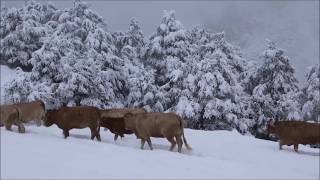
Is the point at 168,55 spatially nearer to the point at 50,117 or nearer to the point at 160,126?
the point at 50,117

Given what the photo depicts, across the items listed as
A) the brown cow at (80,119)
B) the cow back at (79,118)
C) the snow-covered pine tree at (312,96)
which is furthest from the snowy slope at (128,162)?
the snow-covered pine tree at (312,96)

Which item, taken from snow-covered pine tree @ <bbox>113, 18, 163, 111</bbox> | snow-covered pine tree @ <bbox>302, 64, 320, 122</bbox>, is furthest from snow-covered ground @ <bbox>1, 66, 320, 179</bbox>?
snow-covered pine tree @ <bbox>302, 64, 320, 122</bbox>

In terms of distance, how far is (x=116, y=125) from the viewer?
17.8m

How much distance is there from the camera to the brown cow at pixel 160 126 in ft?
52.1

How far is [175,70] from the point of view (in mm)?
39344

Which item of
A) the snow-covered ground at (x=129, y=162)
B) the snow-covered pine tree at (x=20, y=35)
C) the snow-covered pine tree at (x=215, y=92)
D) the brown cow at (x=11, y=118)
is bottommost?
the snow-covered ground at (x=129, y=162)

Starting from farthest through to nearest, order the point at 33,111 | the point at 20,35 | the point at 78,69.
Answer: the point at 20,35, the point at 78,69, the point at 33,111

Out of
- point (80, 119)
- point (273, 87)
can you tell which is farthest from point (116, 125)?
point (273, 87)

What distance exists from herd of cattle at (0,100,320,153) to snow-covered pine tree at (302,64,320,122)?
24.1m

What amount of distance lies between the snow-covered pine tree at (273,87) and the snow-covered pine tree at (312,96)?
0.89 m

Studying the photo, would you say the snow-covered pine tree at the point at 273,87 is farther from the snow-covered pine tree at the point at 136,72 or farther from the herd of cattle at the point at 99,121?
the herd of cattle at the point at 99,121

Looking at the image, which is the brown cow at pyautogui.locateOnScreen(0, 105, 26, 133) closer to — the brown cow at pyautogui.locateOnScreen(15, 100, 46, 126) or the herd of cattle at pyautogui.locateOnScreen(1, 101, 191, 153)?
the herd of cattle at pyautogui.locateOnScreen(1, 101, 191, 153)

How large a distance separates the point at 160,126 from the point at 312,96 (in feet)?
97.0

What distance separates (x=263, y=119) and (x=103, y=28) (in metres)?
15.2
